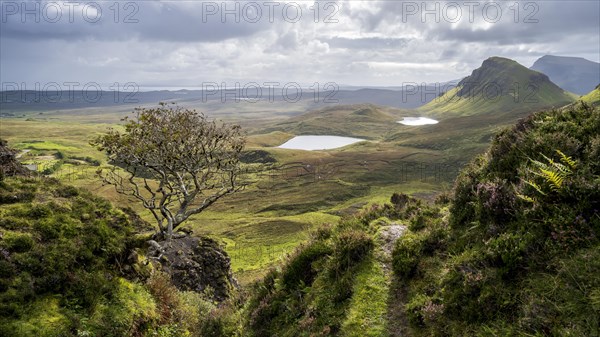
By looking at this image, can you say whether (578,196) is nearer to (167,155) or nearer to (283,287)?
(283,287)

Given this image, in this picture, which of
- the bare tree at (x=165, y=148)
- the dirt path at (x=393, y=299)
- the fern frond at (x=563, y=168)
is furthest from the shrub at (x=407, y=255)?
the bare tree at (x=165, y=148)

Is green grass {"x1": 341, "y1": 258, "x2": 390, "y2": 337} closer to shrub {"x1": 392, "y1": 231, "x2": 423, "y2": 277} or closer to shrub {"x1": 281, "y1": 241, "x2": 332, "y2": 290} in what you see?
shrub {"x1": 392, "y1": 231, "x2": 423, "y2": 277}

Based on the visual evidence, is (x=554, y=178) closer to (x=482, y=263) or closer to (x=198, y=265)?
(x=482, y=263)

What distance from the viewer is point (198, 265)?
87.9 feet

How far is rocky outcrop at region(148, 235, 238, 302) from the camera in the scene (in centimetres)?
2455

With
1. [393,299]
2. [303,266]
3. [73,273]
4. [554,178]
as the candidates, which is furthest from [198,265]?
[554,178]

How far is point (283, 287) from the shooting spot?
45.2 feet

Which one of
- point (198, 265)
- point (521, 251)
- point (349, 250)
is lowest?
point (198, 265)

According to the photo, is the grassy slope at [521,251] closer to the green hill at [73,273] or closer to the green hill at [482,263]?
the green hill at [482,263]

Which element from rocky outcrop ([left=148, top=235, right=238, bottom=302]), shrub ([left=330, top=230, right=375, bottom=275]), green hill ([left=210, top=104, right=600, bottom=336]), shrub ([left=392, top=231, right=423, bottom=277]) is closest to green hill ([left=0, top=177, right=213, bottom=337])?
green hill ([left=210, top=104, right=600, bottom=336])

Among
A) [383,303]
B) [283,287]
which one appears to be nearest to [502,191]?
[383,303]

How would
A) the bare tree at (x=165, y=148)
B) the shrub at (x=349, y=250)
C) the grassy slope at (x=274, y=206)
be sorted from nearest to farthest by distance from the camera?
the shrub at (x=349, y=250) < the bare tree at (x=165, y=148) < the grassy slope at (x=274, y=206)

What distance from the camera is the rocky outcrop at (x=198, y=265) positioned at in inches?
966

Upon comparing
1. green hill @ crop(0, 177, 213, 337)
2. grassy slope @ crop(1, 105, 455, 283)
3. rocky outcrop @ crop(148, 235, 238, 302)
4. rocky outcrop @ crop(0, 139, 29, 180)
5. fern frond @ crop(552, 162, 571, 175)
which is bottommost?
grassy slope @ crop(1, 105, 455, 283)
